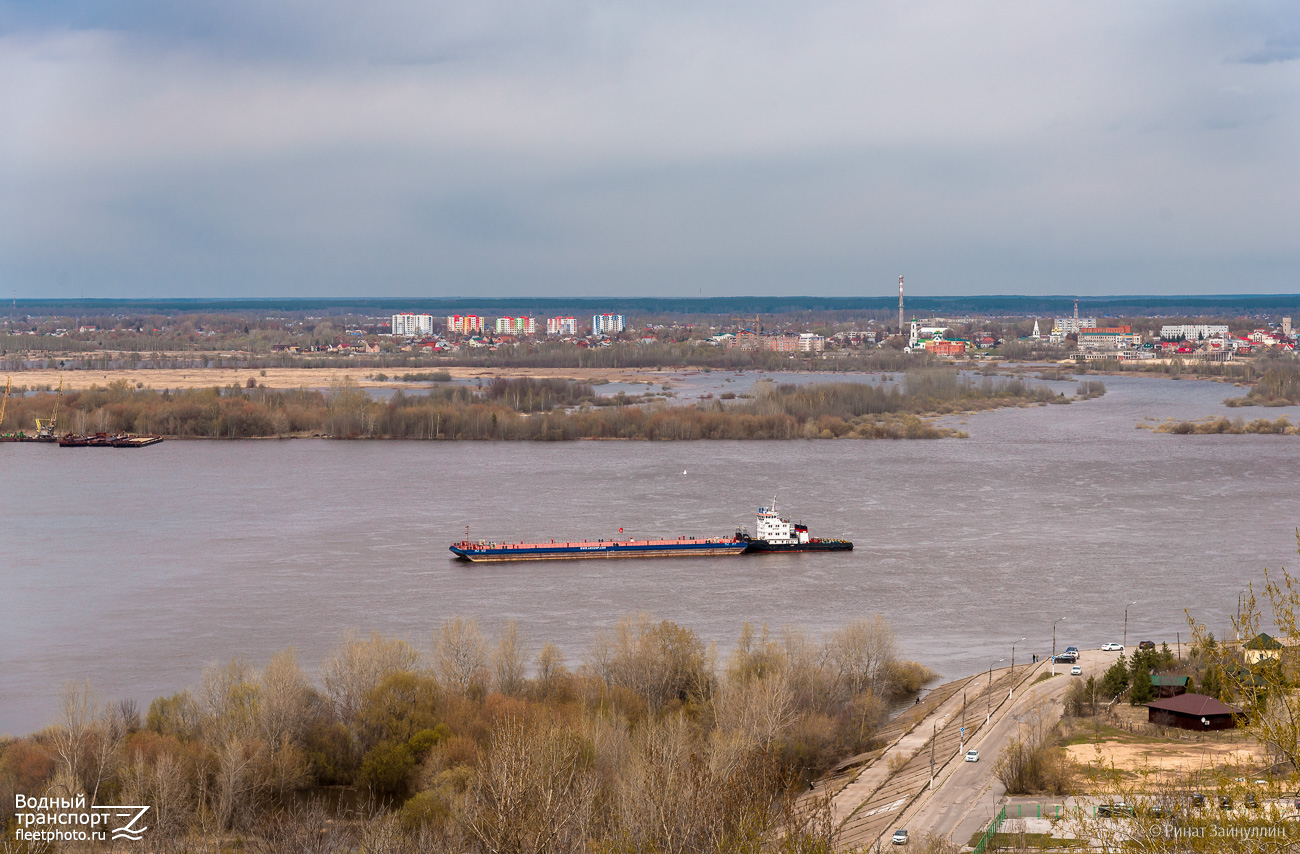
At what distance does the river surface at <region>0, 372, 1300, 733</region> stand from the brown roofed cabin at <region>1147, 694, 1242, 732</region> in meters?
2.47

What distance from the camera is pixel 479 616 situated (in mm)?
14477

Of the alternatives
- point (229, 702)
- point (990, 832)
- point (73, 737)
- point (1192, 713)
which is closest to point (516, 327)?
point (229, 702)

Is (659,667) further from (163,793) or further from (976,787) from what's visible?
(163,793)

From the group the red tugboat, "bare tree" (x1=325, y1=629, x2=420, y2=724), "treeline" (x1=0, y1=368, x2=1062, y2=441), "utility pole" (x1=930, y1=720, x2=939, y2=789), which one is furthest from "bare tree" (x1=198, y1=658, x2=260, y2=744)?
"treeline" (x1=0, y1=368, x2=1062, y2=441)

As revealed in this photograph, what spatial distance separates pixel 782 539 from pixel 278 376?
40.4 metres

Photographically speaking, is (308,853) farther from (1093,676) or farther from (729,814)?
(1093,676)

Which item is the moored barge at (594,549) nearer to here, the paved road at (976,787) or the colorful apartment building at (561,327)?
the paved road at (976,787)

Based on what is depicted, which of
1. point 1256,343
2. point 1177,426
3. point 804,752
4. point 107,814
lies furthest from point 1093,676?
point 1256,343

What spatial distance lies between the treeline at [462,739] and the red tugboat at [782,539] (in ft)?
23.4

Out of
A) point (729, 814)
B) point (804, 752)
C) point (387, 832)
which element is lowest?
point (804, 752)

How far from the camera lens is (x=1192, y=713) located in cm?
1000

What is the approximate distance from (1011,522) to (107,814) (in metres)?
16.4

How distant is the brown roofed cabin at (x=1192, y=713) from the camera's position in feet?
32.7

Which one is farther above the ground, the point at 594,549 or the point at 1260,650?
the point at 1260,650
